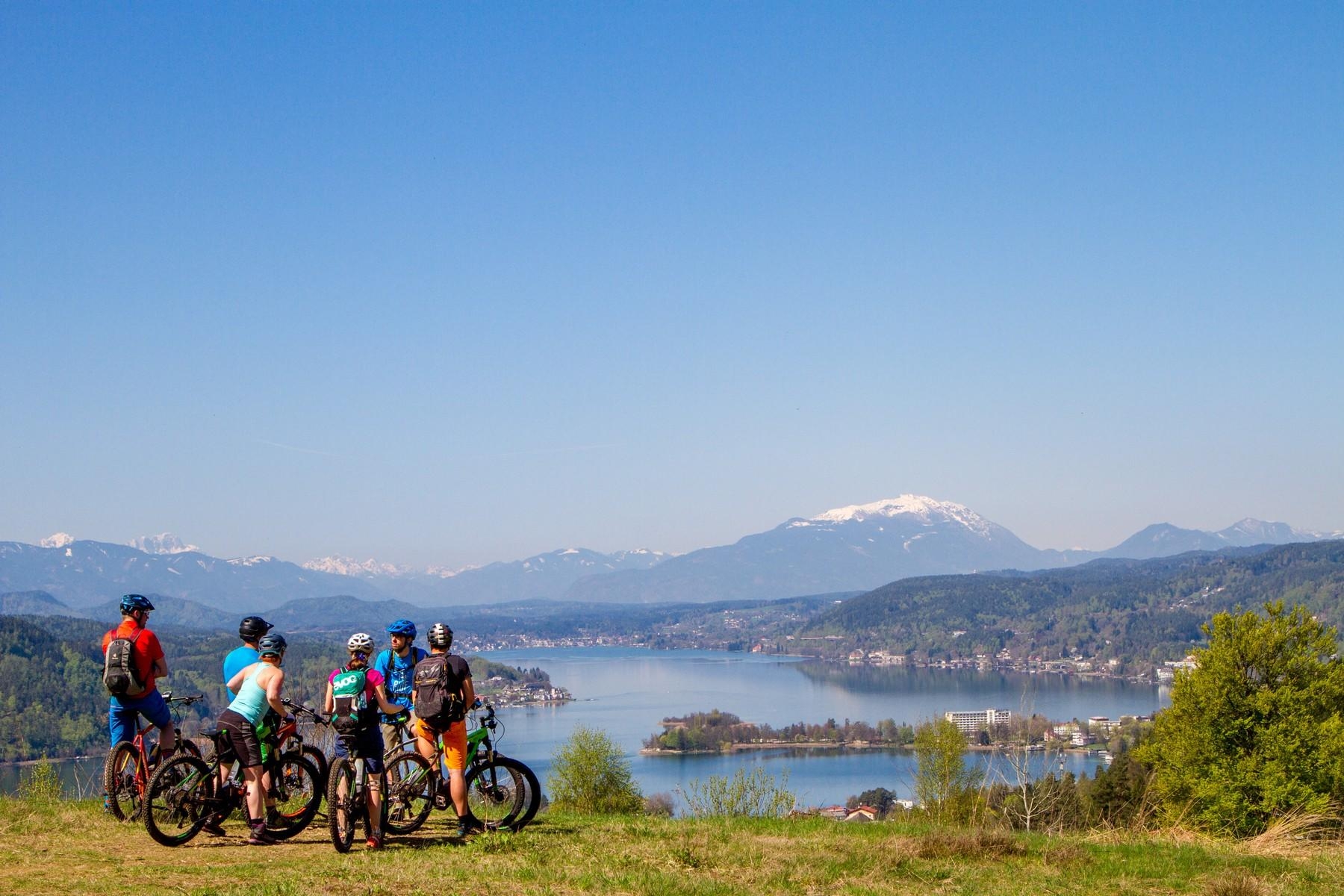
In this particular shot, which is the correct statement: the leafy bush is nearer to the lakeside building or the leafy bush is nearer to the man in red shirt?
the man in red shirt

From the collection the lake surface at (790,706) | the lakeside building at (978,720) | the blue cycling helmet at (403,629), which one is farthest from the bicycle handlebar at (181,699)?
the lakeside building at (978,720)

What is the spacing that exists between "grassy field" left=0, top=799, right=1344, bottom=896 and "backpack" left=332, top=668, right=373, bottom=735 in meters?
1.04

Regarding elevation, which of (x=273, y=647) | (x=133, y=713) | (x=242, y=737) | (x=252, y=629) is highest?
(x=252, y=629)

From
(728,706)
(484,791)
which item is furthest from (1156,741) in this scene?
(728,706)

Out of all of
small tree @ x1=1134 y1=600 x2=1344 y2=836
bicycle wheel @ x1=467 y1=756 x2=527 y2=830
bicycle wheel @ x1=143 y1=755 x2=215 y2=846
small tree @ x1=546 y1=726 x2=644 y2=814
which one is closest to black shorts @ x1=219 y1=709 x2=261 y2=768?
bicycle wheel @ x1=143 y1=755 x2=215 y2=846

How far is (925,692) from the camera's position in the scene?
456 ft

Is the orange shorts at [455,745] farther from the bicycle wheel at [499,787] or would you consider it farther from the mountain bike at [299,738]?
the mountain bike at [299,738]

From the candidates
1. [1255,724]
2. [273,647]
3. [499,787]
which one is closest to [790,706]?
[1255,724]

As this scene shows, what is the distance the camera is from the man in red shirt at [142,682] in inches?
394

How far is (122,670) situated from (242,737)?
167 cm

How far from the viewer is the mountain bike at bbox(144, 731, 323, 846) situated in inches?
364

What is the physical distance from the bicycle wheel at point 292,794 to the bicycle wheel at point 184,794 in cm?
53

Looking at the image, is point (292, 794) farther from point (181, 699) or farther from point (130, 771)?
point (130, 771)

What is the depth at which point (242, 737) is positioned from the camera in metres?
Answer: 9.13
